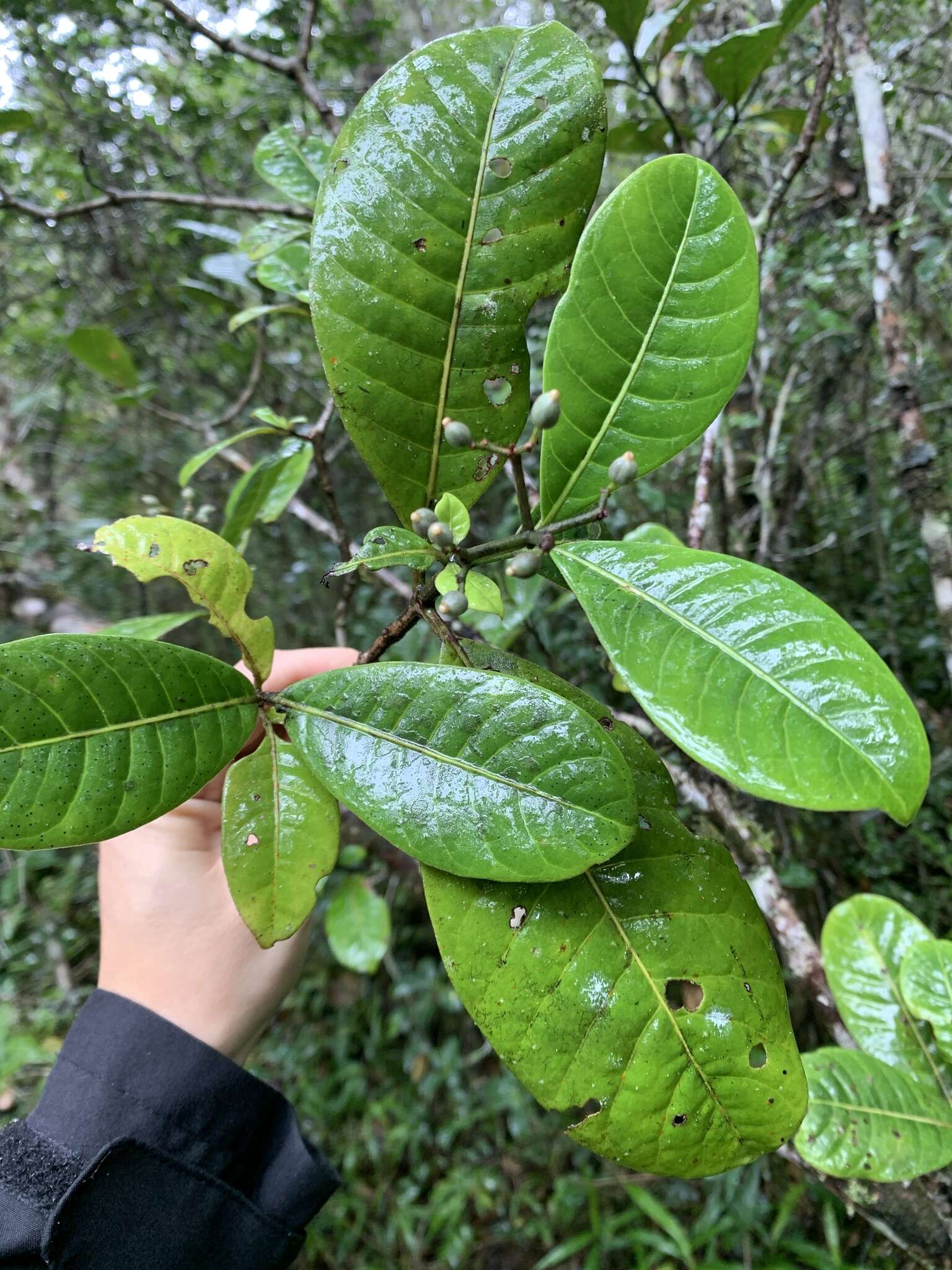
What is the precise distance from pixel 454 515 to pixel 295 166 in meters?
0.97

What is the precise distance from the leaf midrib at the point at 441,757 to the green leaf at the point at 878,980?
0.79 m

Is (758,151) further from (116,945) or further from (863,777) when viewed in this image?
(116,945)

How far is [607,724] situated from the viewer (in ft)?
2.36

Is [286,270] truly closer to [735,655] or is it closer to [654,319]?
[654,319]

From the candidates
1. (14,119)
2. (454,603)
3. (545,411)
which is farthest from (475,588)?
(14,119)

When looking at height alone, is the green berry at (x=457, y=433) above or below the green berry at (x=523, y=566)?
above

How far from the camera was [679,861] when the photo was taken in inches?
24.4

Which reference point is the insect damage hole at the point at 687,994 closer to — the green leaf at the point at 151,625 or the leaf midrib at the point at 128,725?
the leaf midrib at the point at 128,725

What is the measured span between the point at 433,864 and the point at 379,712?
0.13 m

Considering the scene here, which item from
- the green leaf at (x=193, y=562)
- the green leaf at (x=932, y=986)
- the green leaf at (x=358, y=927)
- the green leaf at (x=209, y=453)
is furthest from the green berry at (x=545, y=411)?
the green leaf at (x=358, y=927)

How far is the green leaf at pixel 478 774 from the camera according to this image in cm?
51

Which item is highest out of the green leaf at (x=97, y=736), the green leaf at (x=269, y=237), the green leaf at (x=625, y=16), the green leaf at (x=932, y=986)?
the green leaf at (x=625, y=16)

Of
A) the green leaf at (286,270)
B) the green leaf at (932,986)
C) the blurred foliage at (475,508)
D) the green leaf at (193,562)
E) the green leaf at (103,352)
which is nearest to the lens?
the green leaf at (193,562)

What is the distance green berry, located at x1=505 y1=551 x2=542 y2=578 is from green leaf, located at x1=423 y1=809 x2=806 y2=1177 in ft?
0.86
